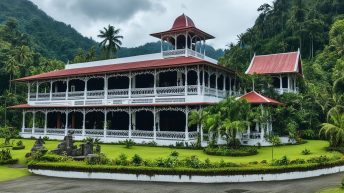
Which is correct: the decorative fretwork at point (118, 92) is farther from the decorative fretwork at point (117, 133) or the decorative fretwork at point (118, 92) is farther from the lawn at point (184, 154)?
the lawn at point (184, 154)

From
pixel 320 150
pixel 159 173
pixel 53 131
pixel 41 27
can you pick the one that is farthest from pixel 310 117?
pixel 41 27

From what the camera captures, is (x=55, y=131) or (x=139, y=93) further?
(x=55, y=131)

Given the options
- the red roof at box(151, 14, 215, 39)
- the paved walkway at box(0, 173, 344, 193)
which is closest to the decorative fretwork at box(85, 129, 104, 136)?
the red roof at box(151, 14, 215, 39)

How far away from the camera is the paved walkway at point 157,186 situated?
15445mm

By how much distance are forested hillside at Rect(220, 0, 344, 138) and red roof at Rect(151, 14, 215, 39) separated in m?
5.76

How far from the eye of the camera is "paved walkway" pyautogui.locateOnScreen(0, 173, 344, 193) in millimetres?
15445

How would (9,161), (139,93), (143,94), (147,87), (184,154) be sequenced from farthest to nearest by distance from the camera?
1. (147,87)
2. (139,93)
3. (143,94)
4. (184,154)
5. (9,161)

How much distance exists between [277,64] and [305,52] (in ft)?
117

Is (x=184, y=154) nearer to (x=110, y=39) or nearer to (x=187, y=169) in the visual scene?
(x=187, y=169)

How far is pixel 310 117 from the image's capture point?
119 ft

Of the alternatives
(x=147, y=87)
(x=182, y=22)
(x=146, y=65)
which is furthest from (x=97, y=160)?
(x=182, y=22)

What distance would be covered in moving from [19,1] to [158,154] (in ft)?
401

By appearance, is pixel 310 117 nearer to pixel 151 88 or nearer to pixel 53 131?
pixel 151 88

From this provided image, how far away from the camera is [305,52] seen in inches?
2820
